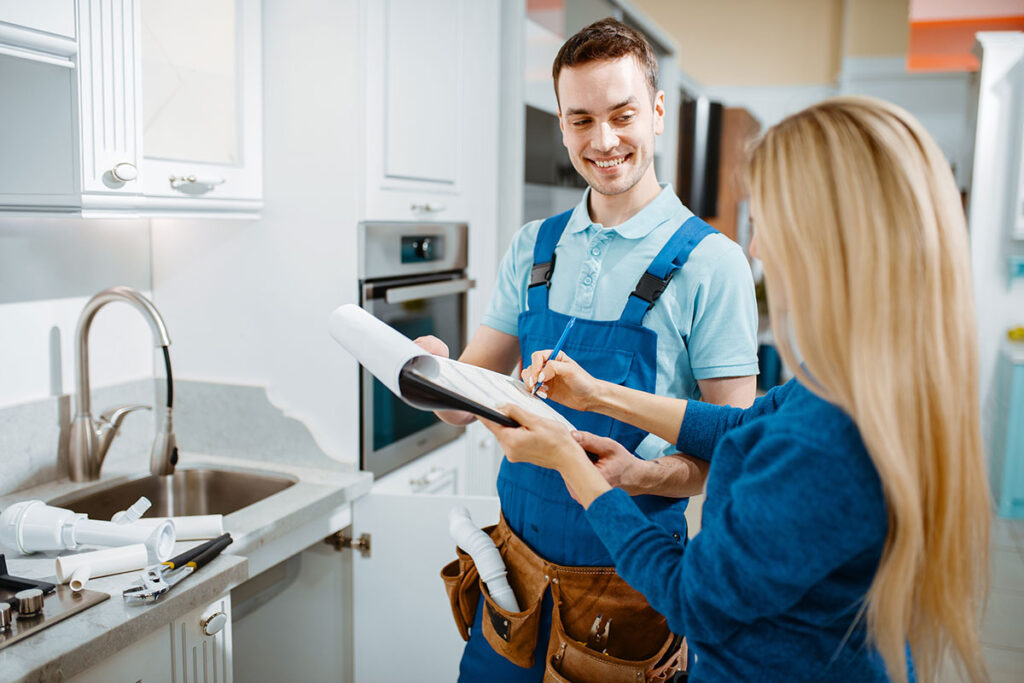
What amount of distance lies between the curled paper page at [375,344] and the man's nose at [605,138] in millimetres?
482

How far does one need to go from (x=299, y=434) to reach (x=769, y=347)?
4810mm

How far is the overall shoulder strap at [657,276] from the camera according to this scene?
4.07 ft

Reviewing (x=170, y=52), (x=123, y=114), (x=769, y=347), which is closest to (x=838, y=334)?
(x=123, y=114)

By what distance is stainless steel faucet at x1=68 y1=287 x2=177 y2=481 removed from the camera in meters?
1.71

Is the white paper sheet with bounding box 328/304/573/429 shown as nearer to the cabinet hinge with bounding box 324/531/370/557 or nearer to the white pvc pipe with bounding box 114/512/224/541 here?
the white pvc pipe with bounding box 114/512/224/541

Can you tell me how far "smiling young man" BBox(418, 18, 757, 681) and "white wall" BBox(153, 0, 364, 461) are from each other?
0.57m

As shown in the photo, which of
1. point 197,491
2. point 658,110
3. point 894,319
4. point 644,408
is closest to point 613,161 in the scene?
point 658,110

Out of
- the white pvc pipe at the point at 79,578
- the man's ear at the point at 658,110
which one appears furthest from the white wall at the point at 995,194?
the white pvc pipe at the point at 79,578

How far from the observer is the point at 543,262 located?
1.40 m

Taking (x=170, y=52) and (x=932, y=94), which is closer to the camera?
(x=170, y=52)

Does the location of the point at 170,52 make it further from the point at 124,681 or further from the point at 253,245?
the point at 124,681

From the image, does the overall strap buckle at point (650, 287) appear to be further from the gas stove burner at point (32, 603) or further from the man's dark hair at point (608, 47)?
the gas stove burner at point (32, 603)

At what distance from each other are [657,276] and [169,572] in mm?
906

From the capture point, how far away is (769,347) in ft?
20.0
